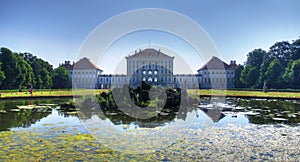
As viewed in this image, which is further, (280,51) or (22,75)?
(280,51)

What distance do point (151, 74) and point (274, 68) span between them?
2773 cm

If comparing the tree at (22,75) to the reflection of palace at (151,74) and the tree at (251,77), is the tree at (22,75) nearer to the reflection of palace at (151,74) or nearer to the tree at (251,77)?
the reflection of palace at (151,74)

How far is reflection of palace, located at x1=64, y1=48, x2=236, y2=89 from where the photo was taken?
5464 cm

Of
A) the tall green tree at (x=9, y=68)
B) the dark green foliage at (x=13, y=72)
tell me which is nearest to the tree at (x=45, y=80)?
the dark green foliage at (x=13, y=72)

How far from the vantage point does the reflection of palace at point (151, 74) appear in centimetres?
5464

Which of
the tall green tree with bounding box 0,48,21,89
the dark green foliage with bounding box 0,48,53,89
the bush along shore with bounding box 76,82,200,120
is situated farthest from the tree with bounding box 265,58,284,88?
the tall green tree with bounding box 0,48,21,89

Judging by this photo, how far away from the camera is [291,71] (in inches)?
1305

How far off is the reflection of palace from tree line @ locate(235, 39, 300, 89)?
696 centimetres

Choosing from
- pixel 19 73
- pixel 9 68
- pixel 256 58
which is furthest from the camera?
pixel 256 58

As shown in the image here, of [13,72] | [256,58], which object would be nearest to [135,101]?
[13,72]

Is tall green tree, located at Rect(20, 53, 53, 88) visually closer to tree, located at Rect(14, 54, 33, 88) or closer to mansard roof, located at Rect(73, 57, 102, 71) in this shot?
tree, located at Rect(14, 54, 33, 88)

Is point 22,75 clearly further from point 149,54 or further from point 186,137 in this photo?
point 186,137

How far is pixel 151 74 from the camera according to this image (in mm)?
58062

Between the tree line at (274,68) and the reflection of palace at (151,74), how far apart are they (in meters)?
6.96
